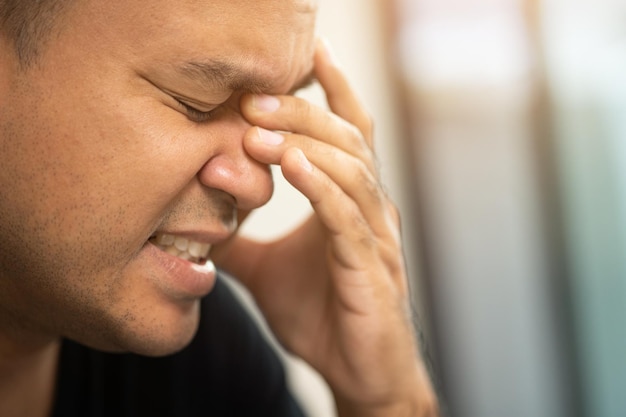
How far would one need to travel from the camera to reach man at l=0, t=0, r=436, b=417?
32.7 inches

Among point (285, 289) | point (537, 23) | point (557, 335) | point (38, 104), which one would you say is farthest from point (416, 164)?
point (38, 104)

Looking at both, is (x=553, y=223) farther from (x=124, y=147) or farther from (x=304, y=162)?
(x=124, y=147)

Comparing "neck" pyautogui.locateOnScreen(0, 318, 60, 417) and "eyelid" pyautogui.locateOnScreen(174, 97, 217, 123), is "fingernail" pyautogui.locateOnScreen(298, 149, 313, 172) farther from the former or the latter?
"neck" pyautogui.locateOnScreen(0, 318, 60, 417)

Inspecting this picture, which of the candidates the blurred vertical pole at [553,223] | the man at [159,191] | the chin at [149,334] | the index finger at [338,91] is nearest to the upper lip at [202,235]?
the man at [159,191]

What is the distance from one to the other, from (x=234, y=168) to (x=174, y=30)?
20 cm

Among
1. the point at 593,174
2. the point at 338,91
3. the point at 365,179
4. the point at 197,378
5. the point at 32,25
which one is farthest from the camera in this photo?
the point at 593,174

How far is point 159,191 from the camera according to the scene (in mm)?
874

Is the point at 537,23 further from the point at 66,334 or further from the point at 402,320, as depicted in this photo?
the point at 66,334

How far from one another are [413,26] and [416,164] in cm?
54

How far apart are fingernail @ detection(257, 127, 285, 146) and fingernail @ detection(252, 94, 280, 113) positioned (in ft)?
0.10

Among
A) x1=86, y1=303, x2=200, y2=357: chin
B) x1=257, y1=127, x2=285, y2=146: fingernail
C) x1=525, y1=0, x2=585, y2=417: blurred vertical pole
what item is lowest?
x1=525, y1=0, x2=585, y2=417: blurred vertical pole

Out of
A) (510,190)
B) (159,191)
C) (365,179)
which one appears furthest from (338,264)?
(510,190)

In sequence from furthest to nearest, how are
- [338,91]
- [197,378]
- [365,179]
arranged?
[197,378] < [338,91] < [365,179]

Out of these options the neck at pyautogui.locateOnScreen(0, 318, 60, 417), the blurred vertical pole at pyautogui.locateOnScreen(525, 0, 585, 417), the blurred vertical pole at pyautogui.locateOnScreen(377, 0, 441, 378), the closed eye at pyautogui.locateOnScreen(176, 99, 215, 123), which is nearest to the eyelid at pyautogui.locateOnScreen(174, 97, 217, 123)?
the closed eye at pyautogui.locateOnScreen(176, 99, 215, 123)
